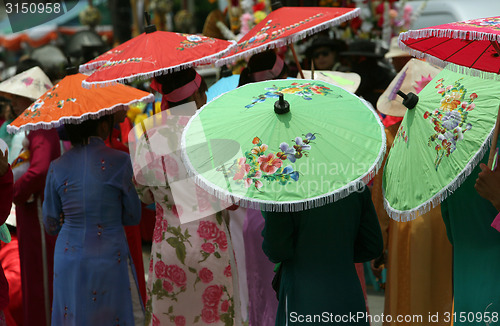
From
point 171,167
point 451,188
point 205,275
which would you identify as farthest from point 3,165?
point 451,188

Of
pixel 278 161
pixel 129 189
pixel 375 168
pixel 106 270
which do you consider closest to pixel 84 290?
pixel 106 270

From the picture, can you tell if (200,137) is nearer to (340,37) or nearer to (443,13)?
(340,37)

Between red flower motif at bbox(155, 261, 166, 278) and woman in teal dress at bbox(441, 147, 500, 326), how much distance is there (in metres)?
1.61

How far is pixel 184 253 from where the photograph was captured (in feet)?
11.5

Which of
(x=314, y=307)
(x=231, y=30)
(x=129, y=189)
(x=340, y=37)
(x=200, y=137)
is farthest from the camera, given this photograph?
(x=231, y=30)

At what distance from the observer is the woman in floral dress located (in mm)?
3439

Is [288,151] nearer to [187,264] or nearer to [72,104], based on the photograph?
[187,264]

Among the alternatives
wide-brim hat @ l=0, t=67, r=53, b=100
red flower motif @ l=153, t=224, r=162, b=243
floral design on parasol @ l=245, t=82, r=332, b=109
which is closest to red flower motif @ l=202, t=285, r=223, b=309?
red flower motif @ l=153, t=224, r=162, b=243

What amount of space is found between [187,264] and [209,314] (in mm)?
317

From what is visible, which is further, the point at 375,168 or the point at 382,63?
the point at 382,63

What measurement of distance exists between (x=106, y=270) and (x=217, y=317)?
Result: 0.71m

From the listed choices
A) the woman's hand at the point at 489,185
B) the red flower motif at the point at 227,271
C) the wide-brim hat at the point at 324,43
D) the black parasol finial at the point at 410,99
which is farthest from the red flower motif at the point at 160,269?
the wide-brim hat at the point at 324,43

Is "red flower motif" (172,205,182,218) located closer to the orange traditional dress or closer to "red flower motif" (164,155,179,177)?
"red flower motif" (164,155,179,177)

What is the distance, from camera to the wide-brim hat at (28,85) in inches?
182
